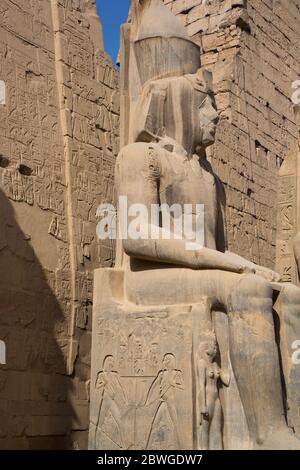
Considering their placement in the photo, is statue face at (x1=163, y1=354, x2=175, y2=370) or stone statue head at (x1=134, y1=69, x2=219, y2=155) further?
stone statue head at (x1=134, y1=69, x2=219, y2=155)

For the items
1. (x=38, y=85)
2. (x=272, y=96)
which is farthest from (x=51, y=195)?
(x=272, y=96)

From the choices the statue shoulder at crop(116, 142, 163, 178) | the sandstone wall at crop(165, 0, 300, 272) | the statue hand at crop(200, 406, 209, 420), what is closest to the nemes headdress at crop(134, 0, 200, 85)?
the statue shoulder at crop(116, 142, 163, 178)

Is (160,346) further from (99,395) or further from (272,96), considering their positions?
(272,96)

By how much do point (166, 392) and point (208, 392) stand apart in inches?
9.1

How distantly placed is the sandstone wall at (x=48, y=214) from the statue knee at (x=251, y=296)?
1884 mm

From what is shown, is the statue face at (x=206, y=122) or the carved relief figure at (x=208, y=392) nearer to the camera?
the carved relief figure at (x=208, y=392)

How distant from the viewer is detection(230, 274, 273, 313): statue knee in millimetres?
3754

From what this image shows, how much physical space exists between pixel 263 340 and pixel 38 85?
298 cm

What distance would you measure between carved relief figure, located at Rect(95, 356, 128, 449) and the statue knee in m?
0.74

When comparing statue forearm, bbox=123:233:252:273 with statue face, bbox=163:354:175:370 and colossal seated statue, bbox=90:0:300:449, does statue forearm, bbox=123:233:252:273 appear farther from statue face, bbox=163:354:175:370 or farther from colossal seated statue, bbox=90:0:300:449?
statue face, bbox=163:354:175:370

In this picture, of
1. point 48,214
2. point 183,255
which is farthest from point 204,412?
point 48,214

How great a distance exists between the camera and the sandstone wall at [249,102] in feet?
28.1

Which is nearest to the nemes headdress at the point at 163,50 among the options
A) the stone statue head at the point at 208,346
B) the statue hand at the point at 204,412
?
the stone statue head at the point at 208,346

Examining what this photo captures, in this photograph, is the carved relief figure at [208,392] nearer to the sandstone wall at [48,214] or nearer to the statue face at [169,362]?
the statue face at [169,362]
